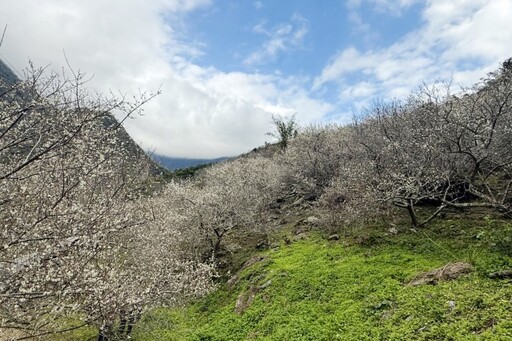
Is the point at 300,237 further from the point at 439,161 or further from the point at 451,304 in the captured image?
the point at 451,304

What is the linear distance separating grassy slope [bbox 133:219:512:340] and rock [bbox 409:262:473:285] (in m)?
0.30

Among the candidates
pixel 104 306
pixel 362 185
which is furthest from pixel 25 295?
pixel 362 185

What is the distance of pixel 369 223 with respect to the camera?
731 inches

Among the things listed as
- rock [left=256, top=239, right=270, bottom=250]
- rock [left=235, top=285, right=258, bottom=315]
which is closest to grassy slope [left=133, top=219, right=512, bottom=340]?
rock [left=235, top=285, right=258, bottom=315]

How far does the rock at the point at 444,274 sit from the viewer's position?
1092 centimetres

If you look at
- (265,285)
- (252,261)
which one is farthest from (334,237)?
(265,285)

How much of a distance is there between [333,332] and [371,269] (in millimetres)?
3726

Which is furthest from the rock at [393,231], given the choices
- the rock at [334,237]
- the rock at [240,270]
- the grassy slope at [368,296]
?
the rock at [240,270]

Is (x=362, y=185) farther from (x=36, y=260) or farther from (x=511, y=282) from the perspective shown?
(x=36, y=260)

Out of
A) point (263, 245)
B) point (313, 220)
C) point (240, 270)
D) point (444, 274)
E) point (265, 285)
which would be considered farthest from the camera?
point (313, 220)

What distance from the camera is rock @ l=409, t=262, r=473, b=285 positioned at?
10.9 meters

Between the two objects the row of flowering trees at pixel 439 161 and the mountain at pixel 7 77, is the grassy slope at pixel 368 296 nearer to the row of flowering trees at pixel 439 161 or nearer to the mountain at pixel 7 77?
the row of flowering trees at pixel 439 161

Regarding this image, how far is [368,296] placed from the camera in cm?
1180

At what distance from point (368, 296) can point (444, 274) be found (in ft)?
8.13
